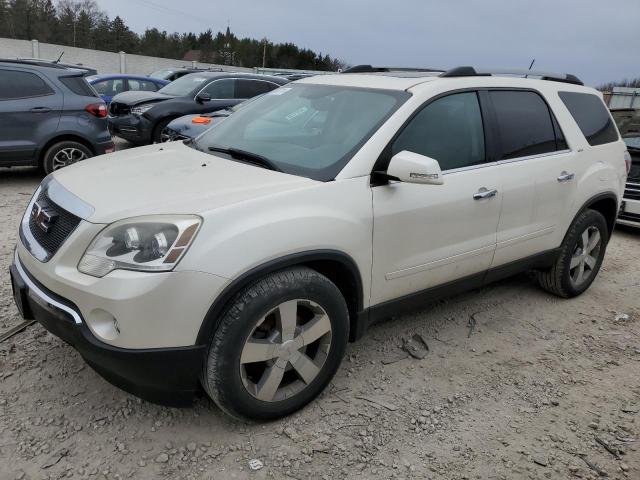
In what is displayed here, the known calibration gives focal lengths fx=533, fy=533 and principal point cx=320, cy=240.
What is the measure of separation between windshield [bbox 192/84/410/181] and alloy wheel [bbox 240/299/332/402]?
71 cm

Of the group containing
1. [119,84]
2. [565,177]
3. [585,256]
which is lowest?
[585,256]

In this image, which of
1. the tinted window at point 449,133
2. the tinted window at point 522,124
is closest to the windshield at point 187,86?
the tinted window at point 522,124

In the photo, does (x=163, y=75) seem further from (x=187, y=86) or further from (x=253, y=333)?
(x=253, y=333)

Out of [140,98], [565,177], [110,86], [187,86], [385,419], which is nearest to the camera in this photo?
[385,419]

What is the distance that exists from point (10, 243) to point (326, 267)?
137 inches

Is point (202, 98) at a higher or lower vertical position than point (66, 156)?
higher

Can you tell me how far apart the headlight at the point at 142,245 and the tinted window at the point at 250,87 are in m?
8.49

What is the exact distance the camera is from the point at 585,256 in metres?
4.50

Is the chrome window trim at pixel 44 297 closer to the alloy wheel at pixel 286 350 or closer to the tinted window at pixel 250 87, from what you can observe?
the alloy wheel at pixel 286 350

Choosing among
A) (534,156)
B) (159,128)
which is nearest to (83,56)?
(159,128)

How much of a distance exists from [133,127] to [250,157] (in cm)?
719

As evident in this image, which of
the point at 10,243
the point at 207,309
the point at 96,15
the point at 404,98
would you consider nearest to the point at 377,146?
the point at 404,98

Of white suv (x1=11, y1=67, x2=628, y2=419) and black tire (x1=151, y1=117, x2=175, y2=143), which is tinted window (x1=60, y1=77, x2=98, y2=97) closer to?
black tire (x1=151, y1=117, x2=175, y2=143)

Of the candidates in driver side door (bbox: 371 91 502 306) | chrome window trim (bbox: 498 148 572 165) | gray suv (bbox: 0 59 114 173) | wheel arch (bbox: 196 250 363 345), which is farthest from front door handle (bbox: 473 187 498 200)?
gray suv (bbox: 0 59 114 173)
